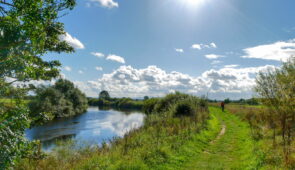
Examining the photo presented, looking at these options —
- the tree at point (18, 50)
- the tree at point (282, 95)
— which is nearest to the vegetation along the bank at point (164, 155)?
the tree at point (282, 95)

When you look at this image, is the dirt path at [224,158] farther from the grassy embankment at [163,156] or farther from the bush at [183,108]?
the bush at [183,108]

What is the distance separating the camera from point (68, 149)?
13.2 m

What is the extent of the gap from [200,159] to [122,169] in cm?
428

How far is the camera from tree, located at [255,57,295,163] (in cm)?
816

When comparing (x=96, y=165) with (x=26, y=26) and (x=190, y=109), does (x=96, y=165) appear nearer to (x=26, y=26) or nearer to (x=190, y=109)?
(x=26, y=26)

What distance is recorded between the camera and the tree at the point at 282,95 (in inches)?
321

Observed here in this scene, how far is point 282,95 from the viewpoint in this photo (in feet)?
28.2

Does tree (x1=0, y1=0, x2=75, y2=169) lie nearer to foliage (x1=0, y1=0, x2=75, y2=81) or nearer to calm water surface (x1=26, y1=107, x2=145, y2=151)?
foliage (x1=0, y1=0, x2=75, y2=81)

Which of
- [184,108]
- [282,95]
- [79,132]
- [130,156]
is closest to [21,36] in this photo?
[130,156]

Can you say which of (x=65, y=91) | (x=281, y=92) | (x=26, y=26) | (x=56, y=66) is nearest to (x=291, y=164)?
(x=281, y=92)

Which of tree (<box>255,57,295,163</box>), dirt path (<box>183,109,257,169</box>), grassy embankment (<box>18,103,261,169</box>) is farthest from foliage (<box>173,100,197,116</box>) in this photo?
tree (<box>255,57,295,163</box>)

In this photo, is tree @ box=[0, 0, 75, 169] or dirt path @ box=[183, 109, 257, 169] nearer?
tree @ box=[0, 0, 75, 169]

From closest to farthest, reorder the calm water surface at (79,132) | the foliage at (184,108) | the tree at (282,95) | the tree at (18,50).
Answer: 1. the tree at (18,50)
2. the tree at (282,95)
3. the calm water surface at (79,132)
4. the foliage at (184,108)

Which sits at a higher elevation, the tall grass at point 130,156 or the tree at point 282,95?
the tree at point 282,95
